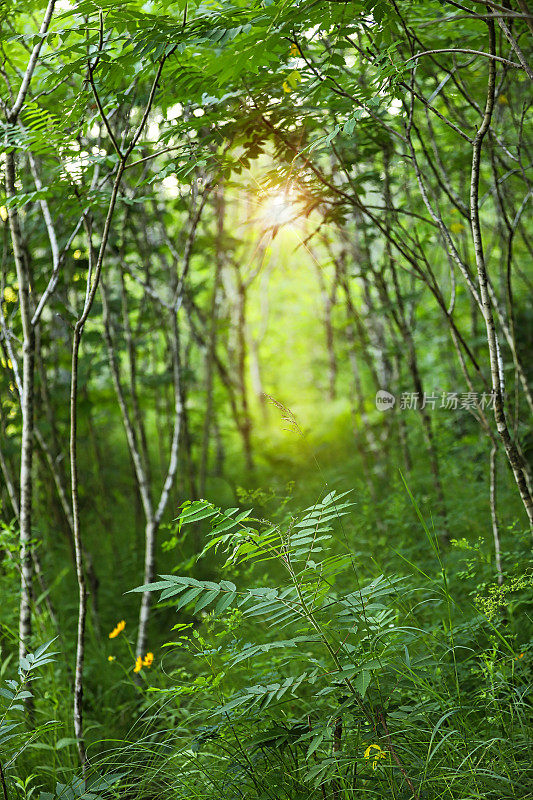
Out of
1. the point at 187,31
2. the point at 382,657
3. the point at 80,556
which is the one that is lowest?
the point at 382,657

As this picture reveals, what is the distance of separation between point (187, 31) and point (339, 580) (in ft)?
7.77

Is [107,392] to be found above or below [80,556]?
above

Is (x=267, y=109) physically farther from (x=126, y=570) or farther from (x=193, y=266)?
(x=193, y=266)

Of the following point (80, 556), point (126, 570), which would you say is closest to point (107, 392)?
point (126, 570)

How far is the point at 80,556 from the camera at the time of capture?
1.99 metres
